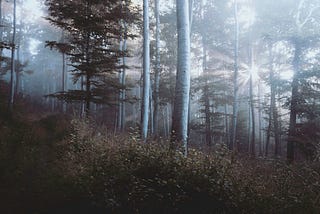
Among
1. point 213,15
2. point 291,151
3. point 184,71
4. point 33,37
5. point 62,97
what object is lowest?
point 291,151

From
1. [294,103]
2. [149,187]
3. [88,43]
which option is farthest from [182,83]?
[294,103]

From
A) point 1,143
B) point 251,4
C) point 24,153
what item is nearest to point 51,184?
point 24,153

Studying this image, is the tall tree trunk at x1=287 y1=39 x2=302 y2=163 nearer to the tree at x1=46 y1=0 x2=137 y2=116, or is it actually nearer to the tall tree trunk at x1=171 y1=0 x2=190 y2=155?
the tall tree trunk at x1=171 y1=0 x2=190 y2=155

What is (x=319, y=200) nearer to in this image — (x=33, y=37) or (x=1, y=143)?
(x=1, y=143)

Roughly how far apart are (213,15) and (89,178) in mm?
20726

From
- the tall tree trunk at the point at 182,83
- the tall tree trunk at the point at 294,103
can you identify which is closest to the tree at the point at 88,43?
the tall tree trunk at the point at 182,83

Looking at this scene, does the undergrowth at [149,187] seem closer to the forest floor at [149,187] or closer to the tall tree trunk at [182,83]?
the forest floor at [149,187]

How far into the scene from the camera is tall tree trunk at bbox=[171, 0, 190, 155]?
710 cm

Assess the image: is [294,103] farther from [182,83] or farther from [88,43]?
[88,43]

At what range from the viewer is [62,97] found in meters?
11.4

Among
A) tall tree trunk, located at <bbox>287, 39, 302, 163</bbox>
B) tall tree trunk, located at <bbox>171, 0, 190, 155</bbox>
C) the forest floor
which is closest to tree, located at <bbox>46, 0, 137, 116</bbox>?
tall tree trunk, located at <bbox>171, 0, 190, 155</bbox>

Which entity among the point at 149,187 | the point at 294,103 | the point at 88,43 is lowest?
the point at 149,187

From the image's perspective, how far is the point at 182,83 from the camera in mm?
7297

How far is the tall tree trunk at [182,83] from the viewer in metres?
7.10
